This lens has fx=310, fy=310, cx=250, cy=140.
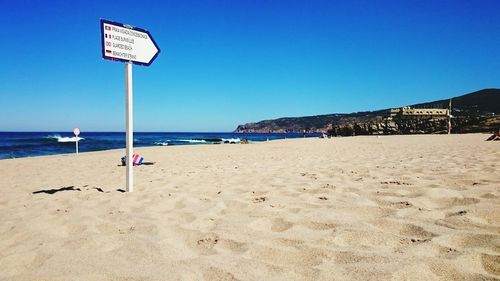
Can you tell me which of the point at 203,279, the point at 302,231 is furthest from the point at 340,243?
the point at 203,279

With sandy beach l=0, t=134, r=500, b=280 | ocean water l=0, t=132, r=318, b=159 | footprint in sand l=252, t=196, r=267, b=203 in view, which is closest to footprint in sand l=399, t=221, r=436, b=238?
sandy beach l=0, t=134, r=500, b=280

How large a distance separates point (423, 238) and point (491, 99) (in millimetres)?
164056

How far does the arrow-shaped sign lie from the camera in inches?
177

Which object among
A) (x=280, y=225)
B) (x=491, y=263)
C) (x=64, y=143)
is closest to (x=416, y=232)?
(x=491, y=263)

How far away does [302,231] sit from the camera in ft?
8.96

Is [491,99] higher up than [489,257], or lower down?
higher up

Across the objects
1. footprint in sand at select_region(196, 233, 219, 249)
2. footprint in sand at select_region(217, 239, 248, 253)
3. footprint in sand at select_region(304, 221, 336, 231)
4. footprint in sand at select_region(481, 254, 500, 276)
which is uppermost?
footprint in sand at select_region(481, 254, 500, 276)

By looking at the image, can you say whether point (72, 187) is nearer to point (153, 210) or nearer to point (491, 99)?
point (153, 210)

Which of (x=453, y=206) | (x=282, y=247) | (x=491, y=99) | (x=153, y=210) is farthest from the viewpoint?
(x=491, y=99)

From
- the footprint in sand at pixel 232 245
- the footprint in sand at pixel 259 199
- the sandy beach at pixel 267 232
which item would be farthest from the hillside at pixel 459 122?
the footprint in sand at pixel 232 245

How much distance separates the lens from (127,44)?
15.7ft

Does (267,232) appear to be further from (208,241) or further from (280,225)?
(208,241)

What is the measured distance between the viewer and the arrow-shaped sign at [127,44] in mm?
4492

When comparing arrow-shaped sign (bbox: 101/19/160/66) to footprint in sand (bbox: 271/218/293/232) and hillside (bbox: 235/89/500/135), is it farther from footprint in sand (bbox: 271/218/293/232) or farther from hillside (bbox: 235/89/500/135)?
hillside (bbox: 235/89/500/135)
